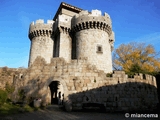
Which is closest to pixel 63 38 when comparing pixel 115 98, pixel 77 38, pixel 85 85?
pixel 77 38

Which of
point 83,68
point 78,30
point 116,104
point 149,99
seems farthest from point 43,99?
point 78,30

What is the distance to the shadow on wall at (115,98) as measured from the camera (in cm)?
1122

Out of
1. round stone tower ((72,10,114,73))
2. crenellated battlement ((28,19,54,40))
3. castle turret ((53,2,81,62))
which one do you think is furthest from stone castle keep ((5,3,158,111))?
crenellated battlement ((28,19,54,40))

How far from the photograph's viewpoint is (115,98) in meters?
11.4

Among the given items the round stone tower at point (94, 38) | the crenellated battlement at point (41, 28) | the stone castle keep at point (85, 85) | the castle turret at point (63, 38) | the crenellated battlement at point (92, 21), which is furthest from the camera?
the crenellated battlement at point (41, 28)

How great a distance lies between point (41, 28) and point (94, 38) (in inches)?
347

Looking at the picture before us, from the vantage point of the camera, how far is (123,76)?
474 inches

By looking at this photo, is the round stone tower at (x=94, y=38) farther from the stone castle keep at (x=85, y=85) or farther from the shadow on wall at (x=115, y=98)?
the shadow on wall at (x=115, y=98)

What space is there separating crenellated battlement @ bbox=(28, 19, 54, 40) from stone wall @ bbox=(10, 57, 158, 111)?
36.7 feet

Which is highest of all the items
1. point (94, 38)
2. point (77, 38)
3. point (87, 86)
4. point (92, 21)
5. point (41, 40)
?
point (92, 21)

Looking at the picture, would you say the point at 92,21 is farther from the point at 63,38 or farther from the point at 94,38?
the point at 63,38

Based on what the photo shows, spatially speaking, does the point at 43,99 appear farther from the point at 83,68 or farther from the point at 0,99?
the point at 83,68

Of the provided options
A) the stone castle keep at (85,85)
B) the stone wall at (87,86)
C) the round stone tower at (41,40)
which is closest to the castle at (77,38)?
the round stone tower at (41,40)

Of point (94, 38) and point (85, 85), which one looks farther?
point (94, 38)
